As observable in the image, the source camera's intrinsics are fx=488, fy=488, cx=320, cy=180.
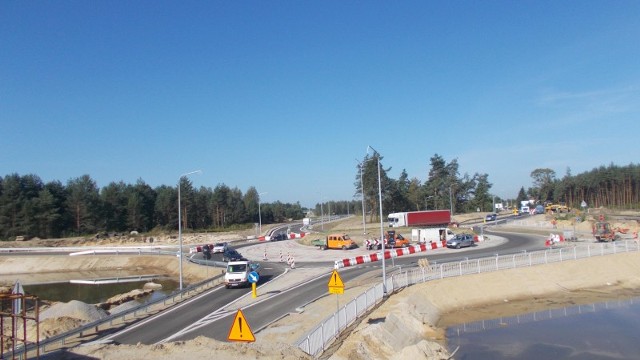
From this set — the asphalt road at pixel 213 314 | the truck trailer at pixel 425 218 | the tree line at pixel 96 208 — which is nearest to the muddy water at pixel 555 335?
the asphalt road at pixel 213 314

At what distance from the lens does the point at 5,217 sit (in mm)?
97562

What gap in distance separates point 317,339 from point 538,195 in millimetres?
169008

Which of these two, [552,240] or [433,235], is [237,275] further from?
[552,240]

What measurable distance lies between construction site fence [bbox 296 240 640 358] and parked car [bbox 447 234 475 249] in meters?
13.2

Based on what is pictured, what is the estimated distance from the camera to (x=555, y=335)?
25422 millimetres

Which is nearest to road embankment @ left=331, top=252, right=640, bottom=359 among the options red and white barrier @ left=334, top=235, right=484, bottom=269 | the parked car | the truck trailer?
red and white barrier @ left=334, top=235, right=484, bottom=269

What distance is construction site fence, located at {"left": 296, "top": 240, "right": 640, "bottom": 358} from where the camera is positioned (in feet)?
58.3

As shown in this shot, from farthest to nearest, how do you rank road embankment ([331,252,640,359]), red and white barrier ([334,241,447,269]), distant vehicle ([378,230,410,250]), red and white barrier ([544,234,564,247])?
distant vehicle ([378,230,410,250]), red and white barrier ([544,234,564,247]), red and white barrier ([334,241,447,269]), road embankment ([331,252,640,359])

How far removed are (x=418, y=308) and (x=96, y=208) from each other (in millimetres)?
95017

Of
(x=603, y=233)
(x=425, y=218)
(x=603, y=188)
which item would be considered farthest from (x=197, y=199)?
(x=603, y=188)

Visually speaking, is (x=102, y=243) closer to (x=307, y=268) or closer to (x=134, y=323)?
(x=307, y=268)

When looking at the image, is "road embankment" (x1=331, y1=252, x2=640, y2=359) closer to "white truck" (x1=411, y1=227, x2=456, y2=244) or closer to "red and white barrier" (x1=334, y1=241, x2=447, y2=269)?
"red and white barrier" (x1=334, y1=241, x2=447, y2=269)

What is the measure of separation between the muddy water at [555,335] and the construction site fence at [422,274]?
442 centimetres

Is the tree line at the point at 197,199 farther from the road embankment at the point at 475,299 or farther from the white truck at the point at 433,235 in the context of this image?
the road embankment at the point at 475,299
